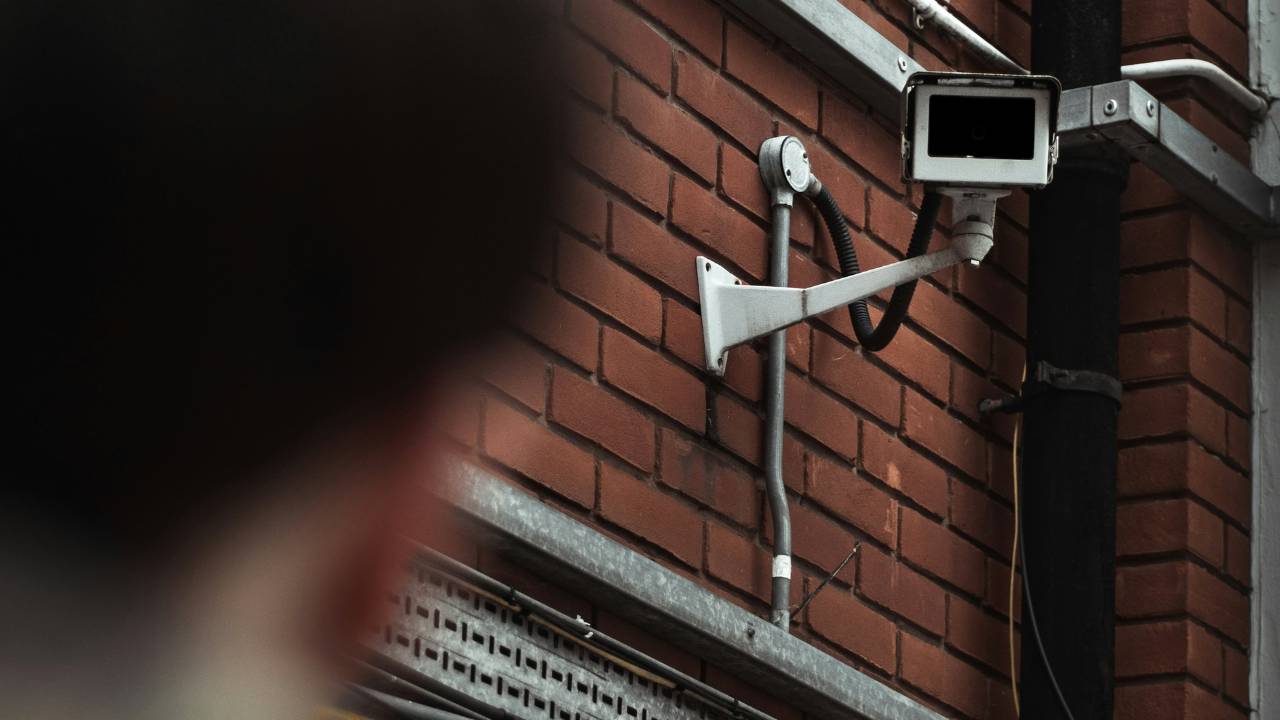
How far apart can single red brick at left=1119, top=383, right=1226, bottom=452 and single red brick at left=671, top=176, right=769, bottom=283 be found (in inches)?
33.1

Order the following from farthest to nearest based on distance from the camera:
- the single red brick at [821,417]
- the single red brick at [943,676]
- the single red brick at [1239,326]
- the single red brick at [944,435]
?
the single red brick at [1239,326] < the single red brick at [944,435] < the single red brick at [943,676] < the single red brick at [821,417]

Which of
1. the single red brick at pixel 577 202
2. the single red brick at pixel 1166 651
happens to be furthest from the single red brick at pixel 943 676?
the single red brick at pixel 577 202

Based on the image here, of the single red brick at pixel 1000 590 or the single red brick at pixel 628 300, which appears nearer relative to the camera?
the single red brick at pixel 628 300

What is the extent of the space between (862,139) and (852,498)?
509mm

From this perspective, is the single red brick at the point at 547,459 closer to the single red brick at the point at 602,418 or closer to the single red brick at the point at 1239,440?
the single red brick at the point at 602,418

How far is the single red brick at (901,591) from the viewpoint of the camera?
8.63 ft

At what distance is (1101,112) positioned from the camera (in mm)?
2926

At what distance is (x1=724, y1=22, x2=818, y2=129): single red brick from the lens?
2572 mm

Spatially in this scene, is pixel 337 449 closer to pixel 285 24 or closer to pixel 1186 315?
pixel 285 24

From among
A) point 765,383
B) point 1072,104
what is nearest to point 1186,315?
point 1072,104

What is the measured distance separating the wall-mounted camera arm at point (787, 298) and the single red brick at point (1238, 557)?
969 mm

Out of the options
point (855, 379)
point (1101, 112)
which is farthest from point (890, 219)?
point (1101, 112)

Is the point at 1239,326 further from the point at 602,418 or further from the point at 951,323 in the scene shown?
the point at 602,418

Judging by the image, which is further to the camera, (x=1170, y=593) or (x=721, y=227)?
(x=1170, y=593)
